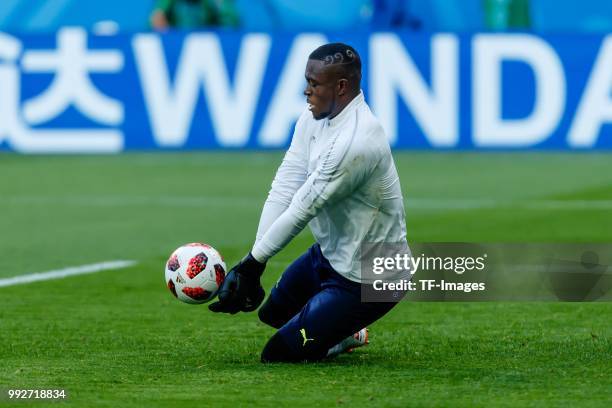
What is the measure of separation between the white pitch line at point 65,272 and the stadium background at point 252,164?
0.20 meters

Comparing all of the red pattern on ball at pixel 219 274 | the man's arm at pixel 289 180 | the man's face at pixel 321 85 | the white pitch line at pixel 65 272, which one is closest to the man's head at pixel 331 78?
the man's face at pixel 321 85

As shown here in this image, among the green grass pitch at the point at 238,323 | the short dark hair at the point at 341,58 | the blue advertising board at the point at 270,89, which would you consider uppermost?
the blue advertising board at the point at 270,89

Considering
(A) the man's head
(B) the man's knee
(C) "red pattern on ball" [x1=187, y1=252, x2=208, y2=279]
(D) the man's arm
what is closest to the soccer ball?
(C) "red pattern on ball" [x1=187, y1=252, x2=208, y2=279]

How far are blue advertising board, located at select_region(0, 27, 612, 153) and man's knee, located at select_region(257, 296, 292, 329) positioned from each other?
460 inches

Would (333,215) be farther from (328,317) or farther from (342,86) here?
(342,86)

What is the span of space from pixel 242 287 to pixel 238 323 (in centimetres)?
178

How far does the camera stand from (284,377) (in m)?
7.01

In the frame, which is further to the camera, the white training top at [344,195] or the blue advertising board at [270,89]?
the blue advertising board at [270,89]

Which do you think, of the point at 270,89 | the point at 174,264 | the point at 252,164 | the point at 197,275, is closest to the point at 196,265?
the point at 197,275

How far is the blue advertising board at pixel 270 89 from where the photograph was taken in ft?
64.5

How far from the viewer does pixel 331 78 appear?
7.29 metres

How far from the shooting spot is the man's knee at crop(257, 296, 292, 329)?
26.4 ft

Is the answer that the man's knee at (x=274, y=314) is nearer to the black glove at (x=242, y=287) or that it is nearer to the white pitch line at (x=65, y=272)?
the black glove at (x=242, y=287)

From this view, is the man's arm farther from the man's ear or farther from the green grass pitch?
the green grass pitch
